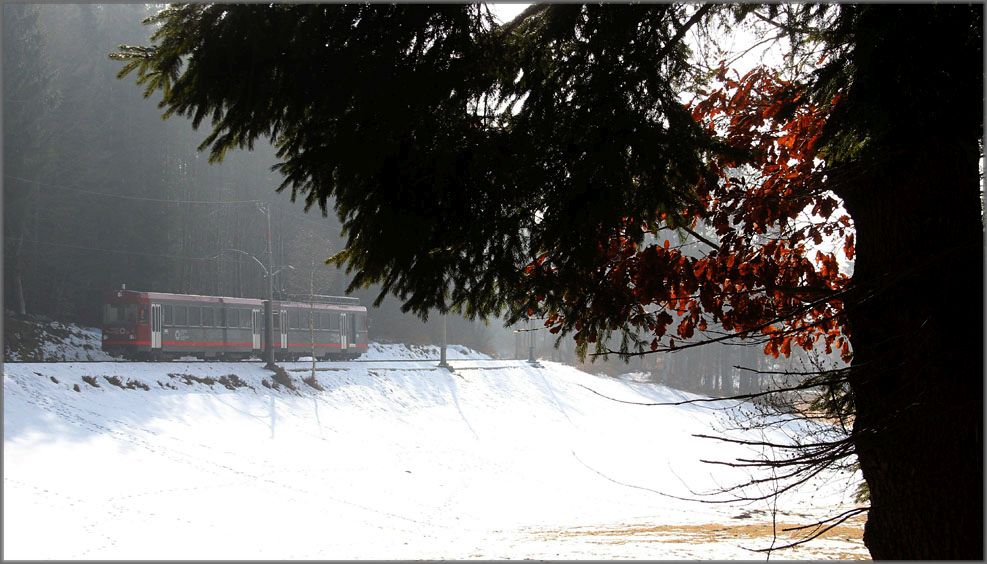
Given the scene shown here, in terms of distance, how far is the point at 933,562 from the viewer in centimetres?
438

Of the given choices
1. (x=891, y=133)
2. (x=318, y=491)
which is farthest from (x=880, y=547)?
(x=318, y=491)

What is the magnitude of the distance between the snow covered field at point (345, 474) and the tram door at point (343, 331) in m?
3.75

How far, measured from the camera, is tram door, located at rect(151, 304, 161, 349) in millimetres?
26317

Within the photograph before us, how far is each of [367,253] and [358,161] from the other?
604 millimetres

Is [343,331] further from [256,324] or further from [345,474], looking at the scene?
[345,474]

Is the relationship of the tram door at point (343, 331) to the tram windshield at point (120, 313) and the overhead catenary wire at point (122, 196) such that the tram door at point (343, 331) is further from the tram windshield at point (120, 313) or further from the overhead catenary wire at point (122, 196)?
the tram windshield at point (120, 313)

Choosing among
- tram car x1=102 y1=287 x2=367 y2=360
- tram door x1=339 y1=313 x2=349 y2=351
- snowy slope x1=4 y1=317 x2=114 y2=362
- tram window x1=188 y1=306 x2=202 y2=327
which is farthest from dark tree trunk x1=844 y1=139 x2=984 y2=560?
tram door x1=339 y1=313 x2=349 y2=351

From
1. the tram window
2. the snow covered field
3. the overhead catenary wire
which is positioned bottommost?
the snow covered field

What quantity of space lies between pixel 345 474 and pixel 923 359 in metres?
14.8

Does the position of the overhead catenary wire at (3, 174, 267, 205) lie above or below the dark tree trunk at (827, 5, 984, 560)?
above

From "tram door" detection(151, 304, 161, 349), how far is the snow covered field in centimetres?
241

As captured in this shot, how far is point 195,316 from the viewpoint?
2764cm

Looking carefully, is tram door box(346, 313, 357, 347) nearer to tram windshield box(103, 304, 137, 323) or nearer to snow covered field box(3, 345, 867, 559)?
snow covered field box(3, 345, 867, 559)

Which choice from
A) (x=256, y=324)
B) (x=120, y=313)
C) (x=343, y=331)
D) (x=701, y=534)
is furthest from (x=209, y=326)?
(x=701, y=534)
